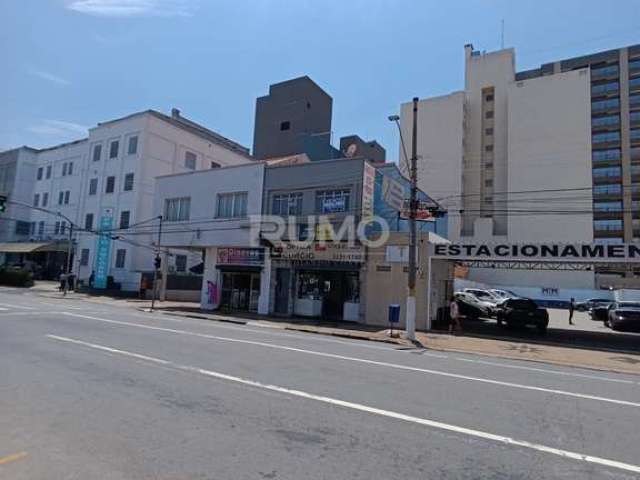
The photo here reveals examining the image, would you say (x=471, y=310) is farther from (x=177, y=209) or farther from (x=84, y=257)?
(x=84, y=257)

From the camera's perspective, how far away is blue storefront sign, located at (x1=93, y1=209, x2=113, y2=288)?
41406 millimetres

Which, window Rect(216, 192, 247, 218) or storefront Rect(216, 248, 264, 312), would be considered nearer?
storefront Rect(216, 248, 264, 312)

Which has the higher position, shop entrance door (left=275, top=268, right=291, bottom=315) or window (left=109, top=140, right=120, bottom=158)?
window (left=109, top=140, right=120, bottom=158)

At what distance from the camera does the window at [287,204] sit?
2572 cm

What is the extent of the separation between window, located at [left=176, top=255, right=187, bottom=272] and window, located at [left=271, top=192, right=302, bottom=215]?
19.8 metres

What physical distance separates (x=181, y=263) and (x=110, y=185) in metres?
10.7

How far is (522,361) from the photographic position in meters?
13.7

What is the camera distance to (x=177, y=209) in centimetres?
3045

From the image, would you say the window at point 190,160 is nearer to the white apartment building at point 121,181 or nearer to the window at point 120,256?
the white apartment building at point 121,181

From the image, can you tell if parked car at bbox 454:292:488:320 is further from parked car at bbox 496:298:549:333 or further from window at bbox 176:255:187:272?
window at bbox 176:255:187:272

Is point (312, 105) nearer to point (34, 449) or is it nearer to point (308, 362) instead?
point (308, 362)

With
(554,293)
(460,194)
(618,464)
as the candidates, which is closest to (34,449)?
(618,464)

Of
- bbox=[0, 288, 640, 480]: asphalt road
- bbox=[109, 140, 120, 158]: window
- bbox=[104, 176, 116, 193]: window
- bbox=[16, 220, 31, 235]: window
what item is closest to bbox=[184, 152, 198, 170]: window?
bbox=[109, 140, 120, 158]: window

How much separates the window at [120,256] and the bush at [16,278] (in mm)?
8973
